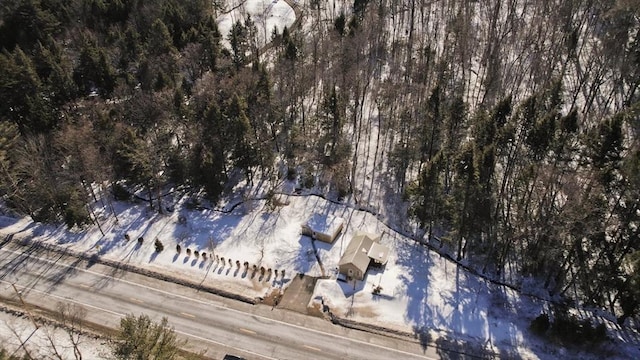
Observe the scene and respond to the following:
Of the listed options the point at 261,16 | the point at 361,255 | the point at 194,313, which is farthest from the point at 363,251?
the point at 261,16

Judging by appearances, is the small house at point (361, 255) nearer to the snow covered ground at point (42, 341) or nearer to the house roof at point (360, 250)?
the house roof at point (360, 250)

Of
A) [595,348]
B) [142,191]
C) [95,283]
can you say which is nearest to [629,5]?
[595,348]

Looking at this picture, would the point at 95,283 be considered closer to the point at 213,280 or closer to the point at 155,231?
the point at 155,231

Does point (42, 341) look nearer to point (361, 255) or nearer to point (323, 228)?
point (323, 228)

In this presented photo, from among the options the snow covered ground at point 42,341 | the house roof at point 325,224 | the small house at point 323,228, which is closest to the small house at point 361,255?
the small house at point 323,228

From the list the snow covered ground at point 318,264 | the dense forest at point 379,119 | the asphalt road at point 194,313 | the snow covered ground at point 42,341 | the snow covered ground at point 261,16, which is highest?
the snow covered ground at point 261,16

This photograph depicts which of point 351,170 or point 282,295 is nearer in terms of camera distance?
point 282,295

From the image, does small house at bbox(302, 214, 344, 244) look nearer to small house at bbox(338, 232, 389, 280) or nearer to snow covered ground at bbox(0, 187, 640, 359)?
snow covered ground at bbox(0, 187, 640, 359)
